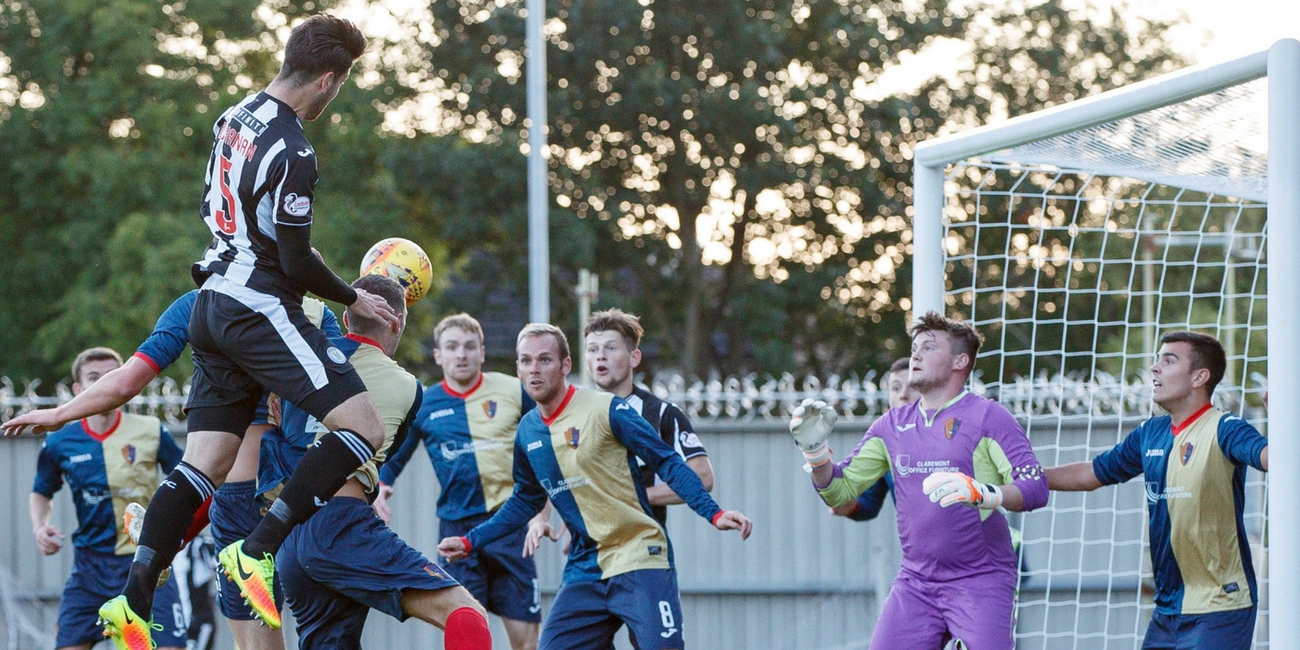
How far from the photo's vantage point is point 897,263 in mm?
27922

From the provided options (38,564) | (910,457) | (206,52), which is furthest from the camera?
(206,52)

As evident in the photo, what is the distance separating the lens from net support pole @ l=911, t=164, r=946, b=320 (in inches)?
266

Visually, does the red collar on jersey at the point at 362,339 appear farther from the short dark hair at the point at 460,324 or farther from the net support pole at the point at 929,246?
the net support pole at the point at 929,246

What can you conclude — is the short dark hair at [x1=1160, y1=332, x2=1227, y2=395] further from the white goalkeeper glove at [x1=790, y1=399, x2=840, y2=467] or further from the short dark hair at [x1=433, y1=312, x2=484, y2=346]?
the short dark hair at [x1=433, y1=312, x2=484, y2=346]

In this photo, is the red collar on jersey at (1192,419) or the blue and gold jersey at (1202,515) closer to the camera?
the blue and gold jersey at (1202,515)

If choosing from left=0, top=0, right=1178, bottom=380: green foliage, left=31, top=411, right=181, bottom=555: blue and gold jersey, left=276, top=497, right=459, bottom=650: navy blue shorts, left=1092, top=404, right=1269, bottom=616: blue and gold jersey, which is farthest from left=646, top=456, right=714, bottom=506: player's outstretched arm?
left=0, top=0, right=1178, bottom=380: green foliage

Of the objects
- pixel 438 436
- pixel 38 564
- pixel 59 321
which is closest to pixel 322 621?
pixel 438 436

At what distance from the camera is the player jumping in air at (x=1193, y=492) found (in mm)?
5832

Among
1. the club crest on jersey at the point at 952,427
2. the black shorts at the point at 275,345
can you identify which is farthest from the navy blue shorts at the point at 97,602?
the club crest on jersey at the point at 952,427

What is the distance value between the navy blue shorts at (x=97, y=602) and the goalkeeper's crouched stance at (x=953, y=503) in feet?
14.0

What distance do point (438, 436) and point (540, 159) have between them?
786 cm

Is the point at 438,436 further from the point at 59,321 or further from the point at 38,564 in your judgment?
the point at 59,321

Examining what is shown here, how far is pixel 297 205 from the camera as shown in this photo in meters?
4.70

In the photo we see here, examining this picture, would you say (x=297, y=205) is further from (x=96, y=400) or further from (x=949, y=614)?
(x=949, y=614)
